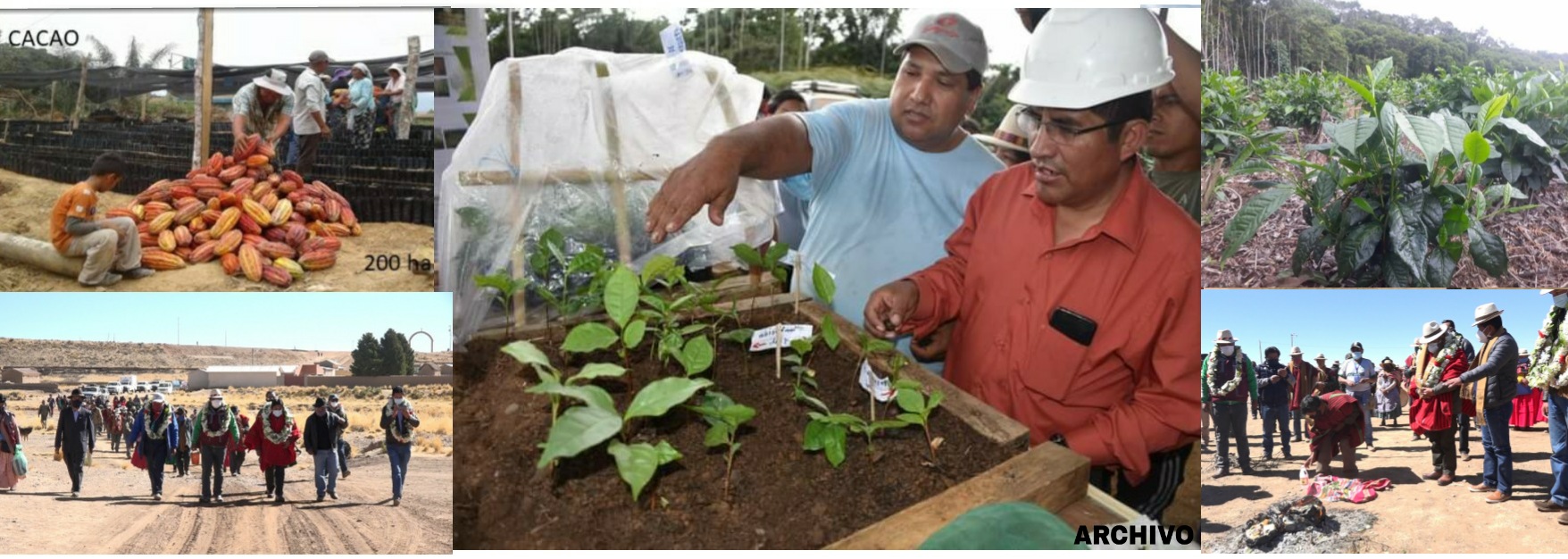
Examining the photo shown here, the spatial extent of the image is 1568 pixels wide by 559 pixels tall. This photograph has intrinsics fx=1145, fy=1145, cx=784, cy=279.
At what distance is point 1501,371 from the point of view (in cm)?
Answer: 335

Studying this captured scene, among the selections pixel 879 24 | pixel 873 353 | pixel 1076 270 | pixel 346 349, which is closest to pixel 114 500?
pixel 346 349

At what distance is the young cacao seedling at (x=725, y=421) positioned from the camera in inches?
101

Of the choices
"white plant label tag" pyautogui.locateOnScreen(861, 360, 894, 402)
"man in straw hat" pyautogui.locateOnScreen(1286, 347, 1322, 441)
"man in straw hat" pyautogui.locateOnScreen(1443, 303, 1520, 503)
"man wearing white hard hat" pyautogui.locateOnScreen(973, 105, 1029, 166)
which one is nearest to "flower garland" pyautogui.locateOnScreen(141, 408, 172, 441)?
"white plant label tag" pyautogui.locateOnScreen(861, 360, 894, 402)

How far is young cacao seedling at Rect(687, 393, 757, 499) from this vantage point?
2.57 metres

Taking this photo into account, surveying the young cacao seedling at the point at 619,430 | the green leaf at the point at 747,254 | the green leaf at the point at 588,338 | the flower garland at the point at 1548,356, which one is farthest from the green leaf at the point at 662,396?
the flower garland at the point at 1548,356

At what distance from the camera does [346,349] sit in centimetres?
316

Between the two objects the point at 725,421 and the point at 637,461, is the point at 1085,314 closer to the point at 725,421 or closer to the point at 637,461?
the point at 725,421

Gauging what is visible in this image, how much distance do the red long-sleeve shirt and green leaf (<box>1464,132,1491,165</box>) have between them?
0.84 meters

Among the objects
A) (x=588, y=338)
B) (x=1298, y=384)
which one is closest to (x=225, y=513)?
(x=588, y=338)

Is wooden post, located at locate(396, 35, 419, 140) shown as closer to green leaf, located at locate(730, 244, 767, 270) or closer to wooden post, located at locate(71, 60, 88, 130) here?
wooden post, located at locate(71, 60, 88, 130)

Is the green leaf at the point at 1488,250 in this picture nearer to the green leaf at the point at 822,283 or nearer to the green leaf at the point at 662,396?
the green leaf at the point at 822,283

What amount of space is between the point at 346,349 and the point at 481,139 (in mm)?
690

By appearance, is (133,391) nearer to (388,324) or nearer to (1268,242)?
(388,324)

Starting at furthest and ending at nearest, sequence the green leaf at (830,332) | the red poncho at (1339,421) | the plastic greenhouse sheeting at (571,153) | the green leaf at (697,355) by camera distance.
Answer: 1. the red poncho at (1339,421)
2. the plastic greenhouse sheeting at (571,153)
3. the green leaf at (830,332)
4. the green leaf at (697,355)
